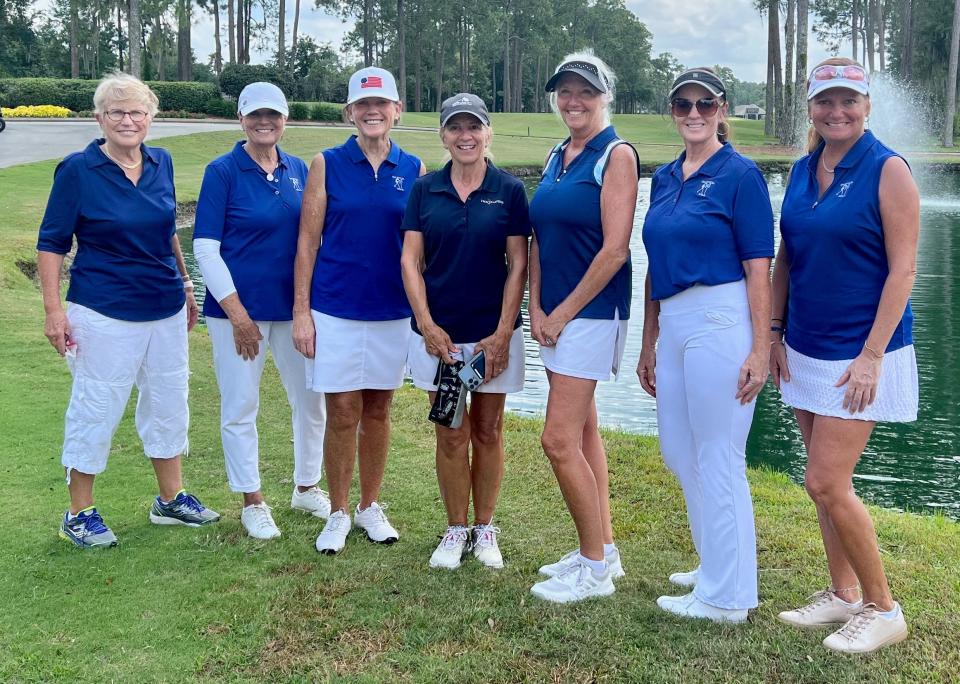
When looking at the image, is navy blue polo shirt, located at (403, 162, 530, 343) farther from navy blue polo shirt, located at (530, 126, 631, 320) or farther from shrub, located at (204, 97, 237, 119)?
shrub, located at (204, 97, 237, 119)

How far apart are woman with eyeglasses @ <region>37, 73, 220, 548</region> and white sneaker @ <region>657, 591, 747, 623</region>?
2.55 m

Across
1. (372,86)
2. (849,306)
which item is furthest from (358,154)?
(849,306)

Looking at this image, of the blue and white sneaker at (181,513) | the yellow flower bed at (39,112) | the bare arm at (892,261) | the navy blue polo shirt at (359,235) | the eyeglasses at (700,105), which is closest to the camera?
the bare arm at (892,261)

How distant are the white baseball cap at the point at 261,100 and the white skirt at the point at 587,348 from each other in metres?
1.73

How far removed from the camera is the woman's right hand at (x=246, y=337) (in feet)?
Answer: 14.1

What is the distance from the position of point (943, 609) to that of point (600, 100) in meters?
2.40

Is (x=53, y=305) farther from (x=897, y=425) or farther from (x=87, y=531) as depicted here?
(x=897, y=425)

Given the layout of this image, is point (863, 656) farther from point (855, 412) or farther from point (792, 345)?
point (792, 345)

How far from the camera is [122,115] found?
418cm

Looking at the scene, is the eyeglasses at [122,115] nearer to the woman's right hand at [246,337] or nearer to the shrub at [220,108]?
the woman's right hand at [246,337]

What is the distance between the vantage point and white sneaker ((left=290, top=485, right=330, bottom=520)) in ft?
15.8

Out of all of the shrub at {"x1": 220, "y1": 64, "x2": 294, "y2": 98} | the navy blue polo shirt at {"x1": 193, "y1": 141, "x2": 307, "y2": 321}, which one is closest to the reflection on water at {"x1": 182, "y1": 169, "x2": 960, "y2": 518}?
the navy blue polo shirt at {"x1": 193, "y1": 141, "x2": 307, "y2": 321}

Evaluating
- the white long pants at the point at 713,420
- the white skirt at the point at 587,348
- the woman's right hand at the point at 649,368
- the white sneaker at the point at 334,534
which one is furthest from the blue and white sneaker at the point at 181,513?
the white long pants at the point at 713,420

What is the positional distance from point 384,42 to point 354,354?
70448 mm
